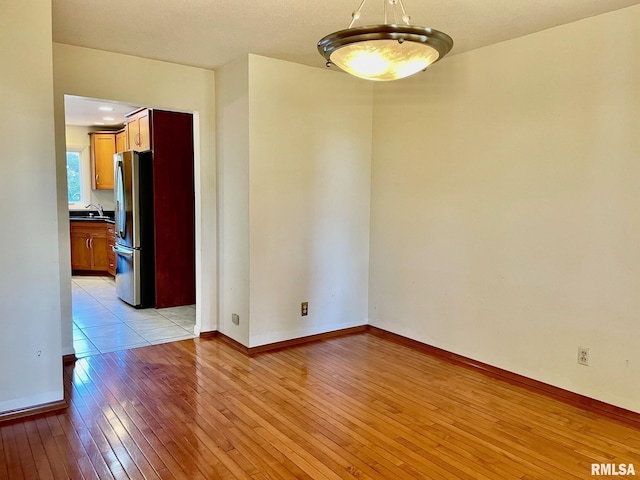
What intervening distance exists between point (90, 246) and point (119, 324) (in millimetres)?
3265

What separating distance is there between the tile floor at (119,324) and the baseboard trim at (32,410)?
105cm

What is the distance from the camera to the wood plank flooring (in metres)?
2.28

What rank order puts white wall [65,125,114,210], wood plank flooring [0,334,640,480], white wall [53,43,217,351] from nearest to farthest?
wood plank flooring [0,334,640,480] < white wall [53,43,217,351] < white wall [65,125,114,210]

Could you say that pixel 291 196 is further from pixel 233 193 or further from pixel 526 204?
pixel 526 204

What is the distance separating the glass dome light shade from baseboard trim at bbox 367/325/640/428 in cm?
233

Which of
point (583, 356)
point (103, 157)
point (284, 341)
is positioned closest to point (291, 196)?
point (284, 341)

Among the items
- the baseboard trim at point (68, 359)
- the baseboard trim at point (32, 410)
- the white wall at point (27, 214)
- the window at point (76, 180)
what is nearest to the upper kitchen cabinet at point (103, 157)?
the window at point (76, 180)

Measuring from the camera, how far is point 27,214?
2658 mm

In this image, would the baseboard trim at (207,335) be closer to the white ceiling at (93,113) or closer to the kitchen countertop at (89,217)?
the white ceiling at (93,113)

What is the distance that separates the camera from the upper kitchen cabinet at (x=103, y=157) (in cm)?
784

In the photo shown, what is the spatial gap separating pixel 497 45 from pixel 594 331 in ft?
6.76

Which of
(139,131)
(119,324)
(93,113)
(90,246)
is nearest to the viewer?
(119,324)

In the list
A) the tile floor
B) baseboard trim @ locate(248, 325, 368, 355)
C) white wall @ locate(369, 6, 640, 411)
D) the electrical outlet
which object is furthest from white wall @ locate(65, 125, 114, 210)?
the electrical outlet

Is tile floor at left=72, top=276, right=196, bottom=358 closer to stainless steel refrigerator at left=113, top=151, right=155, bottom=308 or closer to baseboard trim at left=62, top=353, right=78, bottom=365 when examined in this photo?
baseboard trim at left=62, top=353, right=78, bottom=365
